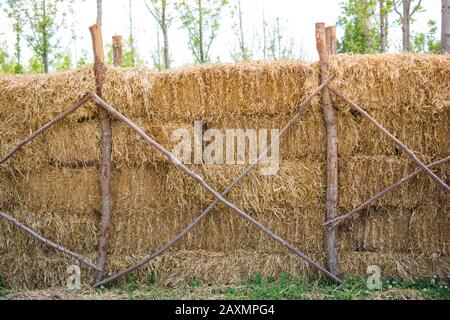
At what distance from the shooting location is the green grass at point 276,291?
5590 mm

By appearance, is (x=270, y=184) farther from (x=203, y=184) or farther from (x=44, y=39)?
(x=44, y=39)

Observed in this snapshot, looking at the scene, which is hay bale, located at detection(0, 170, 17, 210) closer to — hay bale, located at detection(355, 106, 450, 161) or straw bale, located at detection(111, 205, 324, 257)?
straw bale, located at detection(111, 205, 324, 257)

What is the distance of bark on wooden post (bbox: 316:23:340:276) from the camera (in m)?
5.90

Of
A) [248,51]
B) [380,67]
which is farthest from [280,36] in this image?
[380,67]

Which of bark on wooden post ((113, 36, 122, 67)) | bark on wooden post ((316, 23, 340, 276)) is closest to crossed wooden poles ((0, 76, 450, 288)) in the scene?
bark on wooden post ((316, 23, 340, 276))

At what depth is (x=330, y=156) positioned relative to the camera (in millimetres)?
5945

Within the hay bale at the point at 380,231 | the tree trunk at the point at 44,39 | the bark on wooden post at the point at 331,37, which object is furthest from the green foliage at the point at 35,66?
the hay bale at the point at 380,231

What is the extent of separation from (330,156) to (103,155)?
2.85 m

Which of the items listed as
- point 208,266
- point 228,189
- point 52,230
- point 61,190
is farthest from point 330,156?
point 52,230

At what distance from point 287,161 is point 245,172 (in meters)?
0.61

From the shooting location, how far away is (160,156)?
6.13m

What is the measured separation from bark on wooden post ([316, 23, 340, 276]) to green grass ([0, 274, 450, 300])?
38 cm

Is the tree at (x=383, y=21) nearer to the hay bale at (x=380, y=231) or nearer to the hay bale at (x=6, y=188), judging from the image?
the hay bale at (x=380, y=231)

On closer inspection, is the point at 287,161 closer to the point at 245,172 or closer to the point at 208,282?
the point at 245,172
